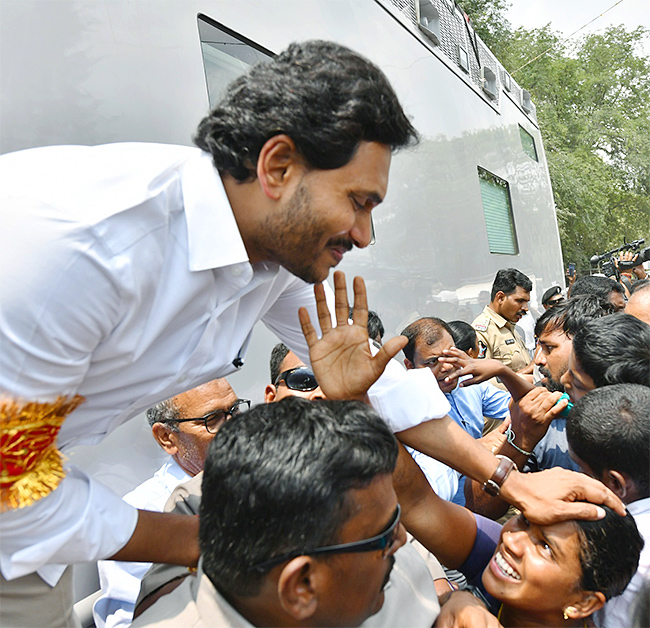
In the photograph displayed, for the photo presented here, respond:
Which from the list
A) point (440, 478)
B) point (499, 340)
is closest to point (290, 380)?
point (440, 478)

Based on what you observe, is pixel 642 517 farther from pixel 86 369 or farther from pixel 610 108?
pixel 610 108

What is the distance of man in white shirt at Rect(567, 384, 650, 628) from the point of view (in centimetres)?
152

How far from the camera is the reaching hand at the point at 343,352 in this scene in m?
1.32

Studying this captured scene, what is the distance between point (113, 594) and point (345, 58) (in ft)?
4.62

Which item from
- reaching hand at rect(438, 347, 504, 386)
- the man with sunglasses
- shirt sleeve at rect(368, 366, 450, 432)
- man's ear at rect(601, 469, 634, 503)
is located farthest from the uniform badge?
shirt sleeve at rect(368, 366, 450, 432)

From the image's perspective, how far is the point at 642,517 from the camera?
1.47 meters

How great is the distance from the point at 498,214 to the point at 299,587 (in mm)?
5756

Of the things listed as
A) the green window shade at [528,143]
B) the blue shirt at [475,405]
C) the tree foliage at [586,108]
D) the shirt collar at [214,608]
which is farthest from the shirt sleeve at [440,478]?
the tree foliage at [586,108]

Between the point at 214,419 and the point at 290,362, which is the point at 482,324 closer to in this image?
the point at 290,362

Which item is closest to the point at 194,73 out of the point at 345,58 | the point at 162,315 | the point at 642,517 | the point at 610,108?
the point at 345,58

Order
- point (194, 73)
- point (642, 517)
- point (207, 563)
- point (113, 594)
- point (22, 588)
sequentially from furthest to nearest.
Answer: point (194, 73)
point (113, 594)
point (642, 517)
point (22, 588)
point (207, 563)

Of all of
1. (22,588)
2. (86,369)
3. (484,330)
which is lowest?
(484,330)

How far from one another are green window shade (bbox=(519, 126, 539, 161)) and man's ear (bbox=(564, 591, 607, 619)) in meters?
7.40

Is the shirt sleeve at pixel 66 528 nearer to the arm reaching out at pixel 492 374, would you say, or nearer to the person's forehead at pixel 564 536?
the person's forehead at pixel 564 536
